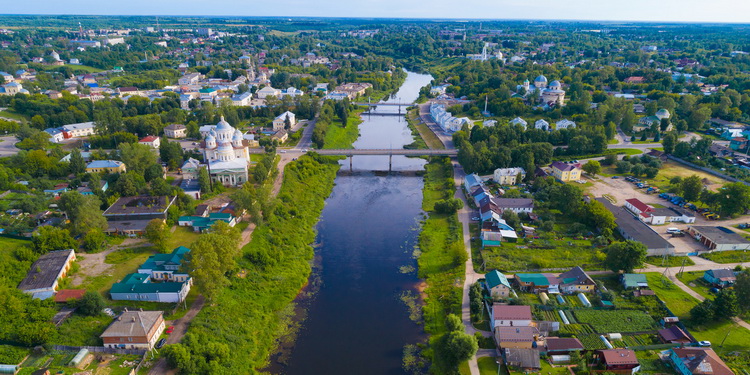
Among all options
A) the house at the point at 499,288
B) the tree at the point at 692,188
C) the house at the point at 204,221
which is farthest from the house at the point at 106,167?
the tree at the point at 692,188

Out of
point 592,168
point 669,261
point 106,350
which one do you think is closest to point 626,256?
point 669,261

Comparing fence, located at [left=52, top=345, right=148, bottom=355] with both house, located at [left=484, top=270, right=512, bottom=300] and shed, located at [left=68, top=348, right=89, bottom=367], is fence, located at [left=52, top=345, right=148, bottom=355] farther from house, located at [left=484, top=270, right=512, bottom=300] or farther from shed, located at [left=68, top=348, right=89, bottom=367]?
house, located at [left=484, top=270, right=512, bottom=300]

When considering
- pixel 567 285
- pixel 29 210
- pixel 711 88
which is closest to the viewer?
pixel 567 285

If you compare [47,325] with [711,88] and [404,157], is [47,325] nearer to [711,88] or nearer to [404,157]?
[404,157]

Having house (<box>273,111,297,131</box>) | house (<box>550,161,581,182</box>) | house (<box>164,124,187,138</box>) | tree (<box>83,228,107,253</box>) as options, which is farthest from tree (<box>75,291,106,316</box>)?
house (<box>273,111,297,131</box>)

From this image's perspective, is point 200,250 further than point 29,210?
No

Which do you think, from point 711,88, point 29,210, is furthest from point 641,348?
point 711,88
